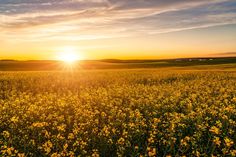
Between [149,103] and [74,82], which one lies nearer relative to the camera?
[149,103]

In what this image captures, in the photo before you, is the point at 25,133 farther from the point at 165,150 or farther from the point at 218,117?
the point at 218,117

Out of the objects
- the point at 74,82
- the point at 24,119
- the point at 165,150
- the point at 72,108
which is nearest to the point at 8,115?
the point at 24,119

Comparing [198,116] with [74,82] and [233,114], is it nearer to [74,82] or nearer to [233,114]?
[233,114]

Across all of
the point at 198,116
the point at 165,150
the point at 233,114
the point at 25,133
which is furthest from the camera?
the point at 233,114

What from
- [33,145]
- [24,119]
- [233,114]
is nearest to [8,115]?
[24,119]

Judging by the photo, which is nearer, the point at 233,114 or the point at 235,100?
the point at 233,114

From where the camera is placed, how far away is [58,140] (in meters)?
8.37

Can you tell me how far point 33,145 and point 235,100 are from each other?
9656 millimetres

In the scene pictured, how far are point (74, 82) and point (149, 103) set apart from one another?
1533cm

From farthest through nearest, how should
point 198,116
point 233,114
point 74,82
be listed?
point 74,82 < point 233,114 < point 198,116

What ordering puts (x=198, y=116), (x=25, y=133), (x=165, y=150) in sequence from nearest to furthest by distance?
(x=165, y=150) < (x=25, y=133) < (x=198, y=116)

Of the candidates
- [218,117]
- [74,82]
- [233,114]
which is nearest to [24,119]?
[218,117]

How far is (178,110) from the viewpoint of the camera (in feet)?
42.9

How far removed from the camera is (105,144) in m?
8.54
